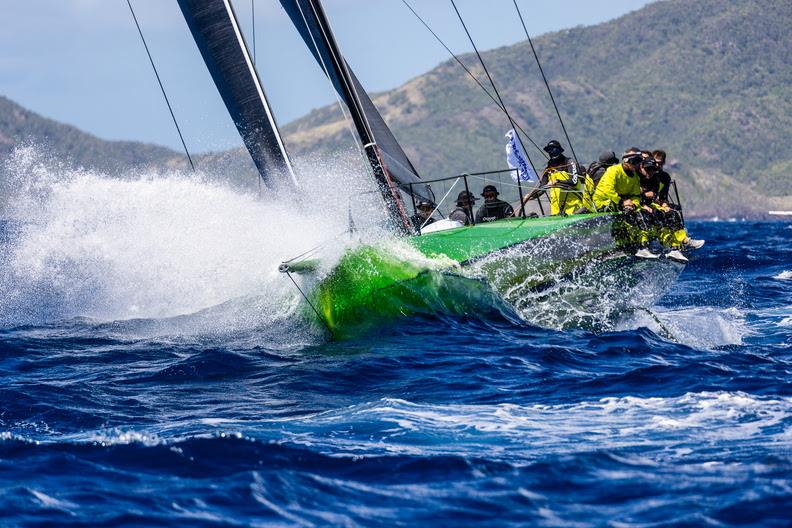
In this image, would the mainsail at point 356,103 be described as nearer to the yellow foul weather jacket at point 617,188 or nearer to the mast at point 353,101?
the mast at point 353,101

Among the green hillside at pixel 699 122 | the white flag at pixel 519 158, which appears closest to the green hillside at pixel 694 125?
the green hillside at pixel 699 122

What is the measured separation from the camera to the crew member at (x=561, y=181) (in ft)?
39.6

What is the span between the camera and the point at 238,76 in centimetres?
1428

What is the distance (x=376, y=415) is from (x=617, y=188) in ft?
16.6

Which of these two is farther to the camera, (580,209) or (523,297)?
(580,209)

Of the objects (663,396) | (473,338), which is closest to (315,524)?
(663,396)

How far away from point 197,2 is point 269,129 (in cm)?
178

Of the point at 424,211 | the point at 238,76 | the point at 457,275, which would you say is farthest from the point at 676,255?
the point at 238,76

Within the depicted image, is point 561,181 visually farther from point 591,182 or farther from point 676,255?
point 676,255

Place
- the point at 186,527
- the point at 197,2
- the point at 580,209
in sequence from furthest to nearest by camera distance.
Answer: the point at 197,2
the point at 580,209
the point at 186,527

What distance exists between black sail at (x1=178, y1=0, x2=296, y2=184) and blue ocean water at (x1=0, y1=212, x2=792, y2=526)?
2.36 metres

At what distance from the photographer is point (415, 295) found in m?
10.7

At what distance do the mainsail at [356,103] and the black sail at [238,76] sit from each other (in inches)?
30.0

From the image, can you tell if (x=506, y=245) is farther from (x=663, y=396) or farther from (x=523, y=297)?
(x=663, y=396)
